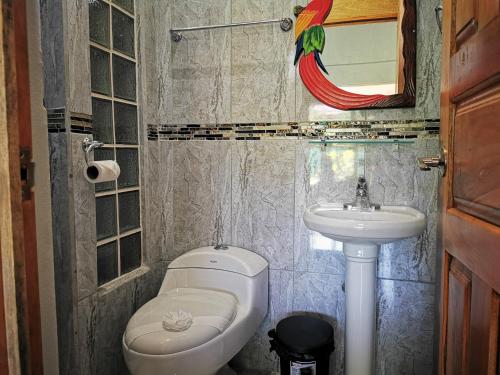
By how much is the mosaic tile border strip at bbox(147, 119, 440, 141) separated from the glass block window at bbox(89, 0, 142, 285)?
0.20 metres

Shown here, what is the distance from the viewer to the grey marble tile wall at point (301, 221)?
1.61 metres

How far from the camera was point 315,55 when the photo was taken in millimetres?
1661

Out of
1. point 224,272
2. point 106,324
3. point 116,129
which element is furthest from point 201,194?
point 106,324

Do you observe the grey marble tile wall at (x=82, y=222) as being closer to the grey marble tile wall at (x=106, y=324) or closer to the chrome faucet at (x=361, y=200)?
the grey marble tile wall at (x=106, y=324)

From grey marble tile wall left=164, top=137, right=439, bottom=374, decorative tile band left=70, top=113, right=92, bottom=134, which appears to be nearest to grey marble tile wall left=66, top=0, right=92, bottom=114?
decorative tile band left=70, top=113, right=92, bottom=134

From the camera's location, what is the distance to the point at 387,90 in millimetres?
1589

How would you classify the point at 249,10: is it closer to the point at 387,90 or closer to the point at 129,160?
the point at 387,90

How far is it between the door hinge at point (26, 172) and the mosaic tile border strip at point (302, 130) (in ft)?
4.49

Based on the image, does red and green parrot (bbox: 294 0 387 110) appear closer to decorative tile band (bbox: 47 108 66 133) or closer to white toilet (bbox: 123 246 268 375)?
white toilet (bbox: 123 246 268 375)

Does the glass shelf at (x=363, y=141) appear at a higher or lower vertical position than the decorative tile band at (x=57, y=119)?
lower

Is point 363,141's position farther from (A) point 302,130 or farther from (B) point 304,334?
(B) point 304,334

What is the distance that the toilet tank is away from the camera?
166 cm

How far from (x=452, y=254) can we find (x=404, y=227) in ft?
1.63

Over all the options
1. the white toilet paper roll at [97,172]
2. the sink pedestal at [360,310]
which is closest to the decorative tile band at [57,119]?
the white toilet paper roll at [97,172]
